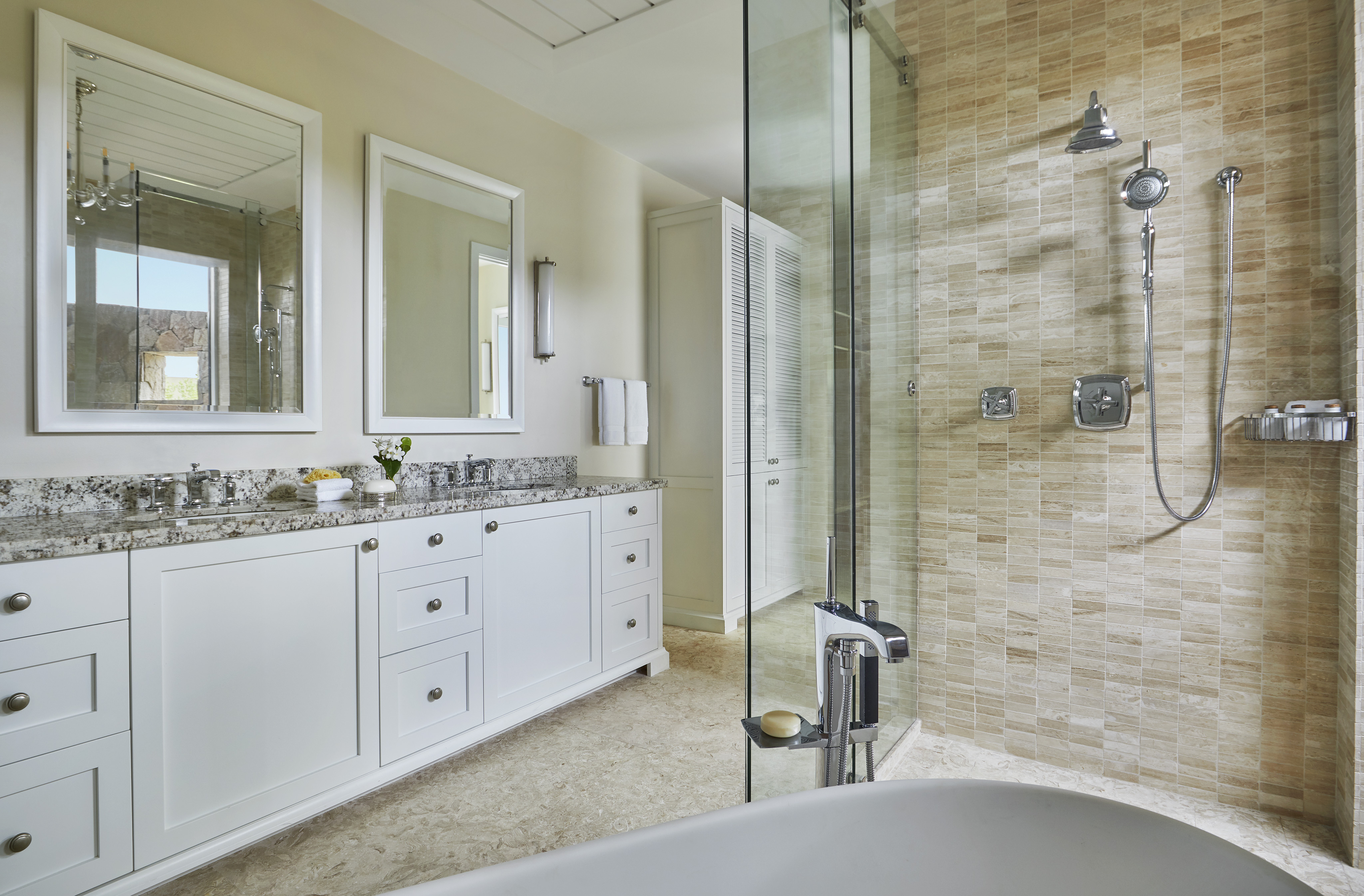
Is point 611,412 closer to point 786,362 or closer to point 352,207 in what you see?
point 352,207

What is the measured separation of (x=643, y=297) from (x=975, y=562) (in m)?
2.61

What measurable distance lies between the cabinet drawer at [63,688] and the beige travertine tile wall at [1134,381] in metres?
2.18

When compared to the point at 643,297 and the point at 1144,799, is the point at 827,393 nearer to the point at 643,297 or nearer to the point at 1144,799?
the point at 1144,799

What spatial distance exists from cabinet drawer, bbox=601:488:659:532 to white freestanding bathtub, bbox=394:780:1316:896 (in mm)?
1912

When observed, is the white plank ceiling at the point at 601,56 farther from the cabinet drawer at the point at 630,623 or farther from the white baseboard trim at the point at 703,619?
the white baseboard trim at the point at 703,619

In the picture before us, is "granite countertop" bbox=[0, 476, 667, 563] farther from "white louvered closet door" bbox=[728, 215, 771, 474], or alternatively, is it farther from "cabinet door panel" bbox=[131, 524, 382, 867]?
"white louvered closet door" bbox=[728, 215, 771, 474]

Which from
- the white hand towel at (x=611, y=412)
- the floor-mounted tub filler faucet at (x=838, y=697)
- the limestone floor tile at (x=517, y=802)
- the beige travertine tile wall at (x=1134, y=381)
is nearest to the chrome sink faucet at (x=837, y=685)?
the floor-mounted tub filler faucet at (x=838, y=697)

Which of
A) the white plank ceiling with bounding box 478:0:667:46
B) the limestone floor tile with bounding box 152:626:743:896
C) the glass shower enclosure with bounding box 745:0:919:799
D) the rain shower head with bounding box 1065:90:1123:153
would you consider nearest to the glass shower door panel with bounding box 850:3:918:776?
the glass shower enclosure with bounding box 745:0:919:799

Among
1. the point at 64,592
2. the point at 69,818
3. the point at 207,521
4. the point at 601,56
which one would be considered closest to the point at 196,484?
the point at 207,521

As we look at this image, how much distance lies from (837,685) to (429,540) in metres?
1.49

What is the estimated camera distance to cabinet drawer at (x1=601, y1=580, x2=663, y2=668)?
9.66 feet

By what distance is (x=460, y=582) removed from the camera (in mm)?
2309

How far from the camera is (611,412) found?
372 centimetres

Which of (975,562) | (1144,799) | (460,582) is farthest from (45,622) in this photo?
(1144,799)
